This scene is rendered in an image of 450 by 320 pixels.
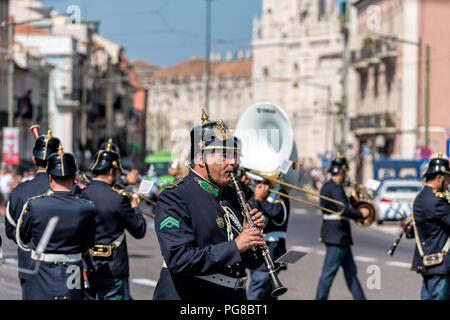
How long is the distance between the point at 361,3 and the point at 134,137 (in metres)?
60.5

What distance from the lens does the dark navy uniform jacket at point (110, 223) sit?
9430 mm

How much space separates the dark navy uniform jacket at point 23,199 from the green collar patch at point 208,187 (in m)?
2.07

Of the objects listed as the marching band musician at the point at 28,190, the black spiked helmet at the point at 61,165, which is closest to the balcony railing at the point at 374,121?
the marching band musician at the point at 28,190

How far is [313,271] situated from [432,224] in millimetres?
7186

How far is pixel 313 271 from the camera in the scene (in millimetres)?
16438

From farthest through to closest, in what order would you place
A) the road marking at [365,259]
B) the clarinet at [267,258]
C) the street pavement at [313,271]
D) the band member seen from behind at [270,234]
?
the road marking at [365,259]
the band member seen from behind at [270,234]
the street pavement at [313,271]
the clarinet at [267,258]

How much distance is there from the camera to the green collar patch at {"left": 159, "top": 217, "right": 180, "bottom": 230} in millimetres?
5714

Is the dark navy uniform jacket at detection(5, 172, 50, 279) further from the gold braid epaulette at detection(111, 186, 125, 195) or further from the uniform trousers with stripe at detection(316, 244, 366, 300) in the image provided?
the uniform trousers with stripe at detection(316, 244, 366, 300)

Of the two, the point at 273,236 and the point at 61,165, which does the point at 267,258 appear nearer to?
the point at 61,165

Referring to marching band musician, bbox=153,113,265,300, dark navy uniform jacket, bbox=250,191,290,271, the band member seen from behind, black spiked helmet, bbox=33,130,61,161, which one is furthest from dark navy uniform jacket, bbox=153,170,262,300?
dark navy uniform jacket, bbox=250,191,290,271

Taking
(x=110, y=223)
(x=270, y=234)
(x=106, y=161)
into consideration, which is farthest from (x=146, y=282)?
(x=110, y=223)

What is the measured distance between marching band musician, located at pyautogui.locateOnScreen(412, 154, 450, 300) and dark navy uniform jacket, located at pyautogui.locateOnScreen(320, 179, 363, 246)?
2.63 m

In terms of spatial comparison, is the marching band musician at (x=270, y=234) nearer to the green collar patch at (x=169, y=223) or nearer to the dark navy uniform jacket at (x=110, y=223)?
the dark navy uniform jacket at (x=110, y=223)

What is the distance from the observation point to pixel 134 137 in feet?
400
